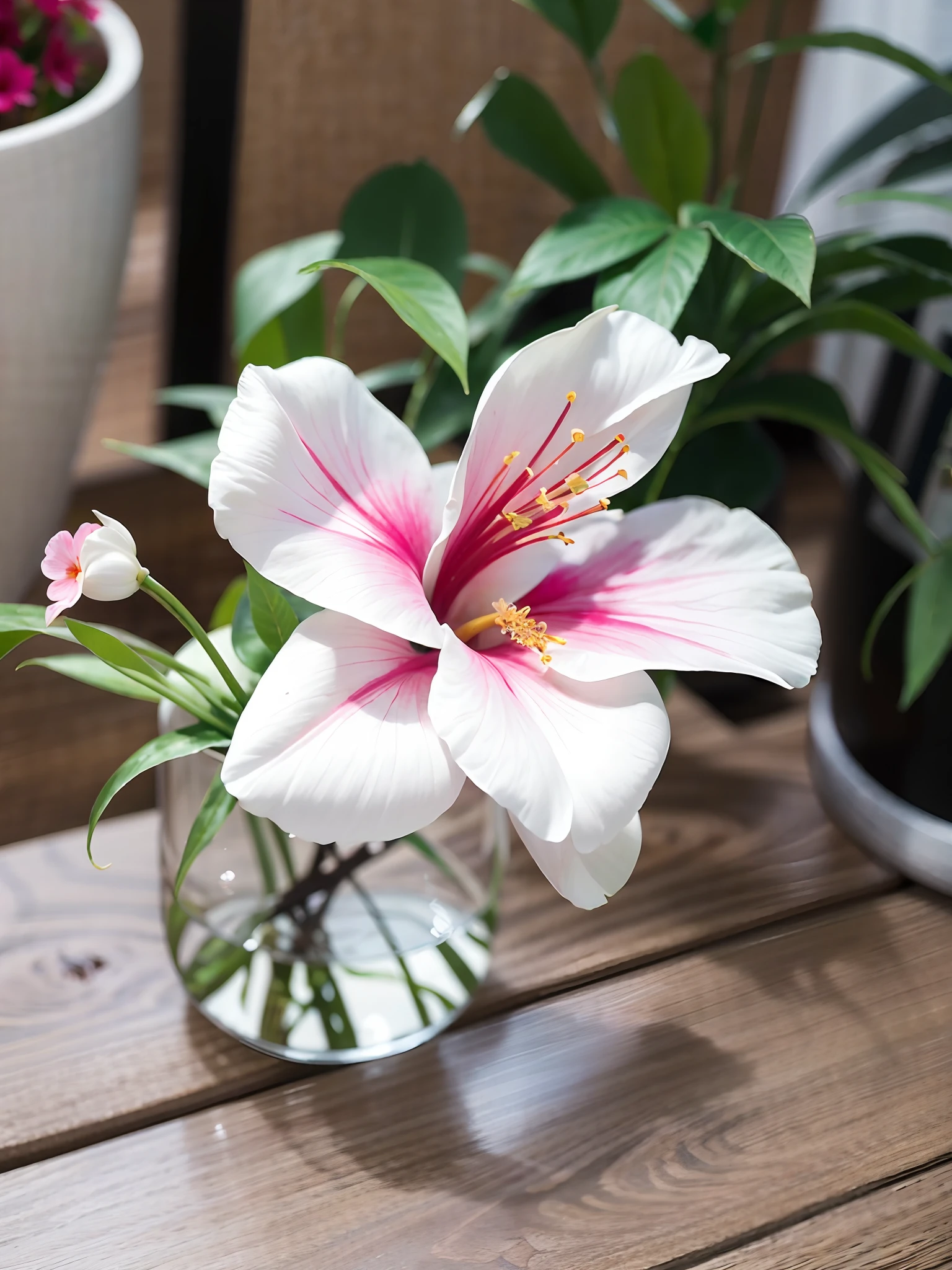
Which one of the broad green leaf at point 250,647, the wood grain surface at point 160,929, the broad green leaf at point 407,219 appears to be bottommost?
the wood grain surface at point 160,929

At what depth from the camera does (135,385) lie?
108 cm

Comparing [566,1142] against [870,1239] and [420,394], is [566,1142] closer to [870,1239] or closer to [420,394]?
[870,1239]

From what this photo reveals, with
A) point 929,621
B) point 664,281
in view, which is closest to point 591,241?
point 664,281

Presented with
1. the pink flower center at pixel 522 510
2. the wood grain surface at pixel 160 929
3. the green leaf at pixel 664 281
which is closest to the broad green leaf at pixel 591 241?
the green leaf at pixel 664 281

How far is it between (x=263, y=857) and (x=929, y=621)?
36 cm

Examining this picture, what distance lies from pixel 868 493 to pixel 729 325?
0.45ft

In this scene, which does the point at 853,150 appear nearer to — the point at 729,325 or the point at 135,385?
the point at 729,325

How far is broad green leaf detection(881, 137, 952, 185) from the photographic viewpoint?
74 cm

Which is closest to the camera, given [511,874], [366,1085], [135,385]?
[366,1085]

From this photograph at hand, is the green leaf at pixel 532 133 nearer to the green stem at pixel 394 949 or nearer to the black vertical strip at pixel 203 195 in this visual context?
the black vertical strip at pixel 203 195

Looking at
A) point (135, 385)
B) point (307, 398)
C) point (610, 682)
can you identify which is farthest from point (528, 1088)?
point (135, 385)

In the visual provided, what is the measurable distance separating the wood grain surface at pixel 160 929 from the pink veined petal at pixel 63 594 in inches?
10.2

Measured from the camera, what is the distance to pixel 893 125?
77 centimetres

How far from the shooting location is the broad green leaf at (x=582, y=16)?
69cm
